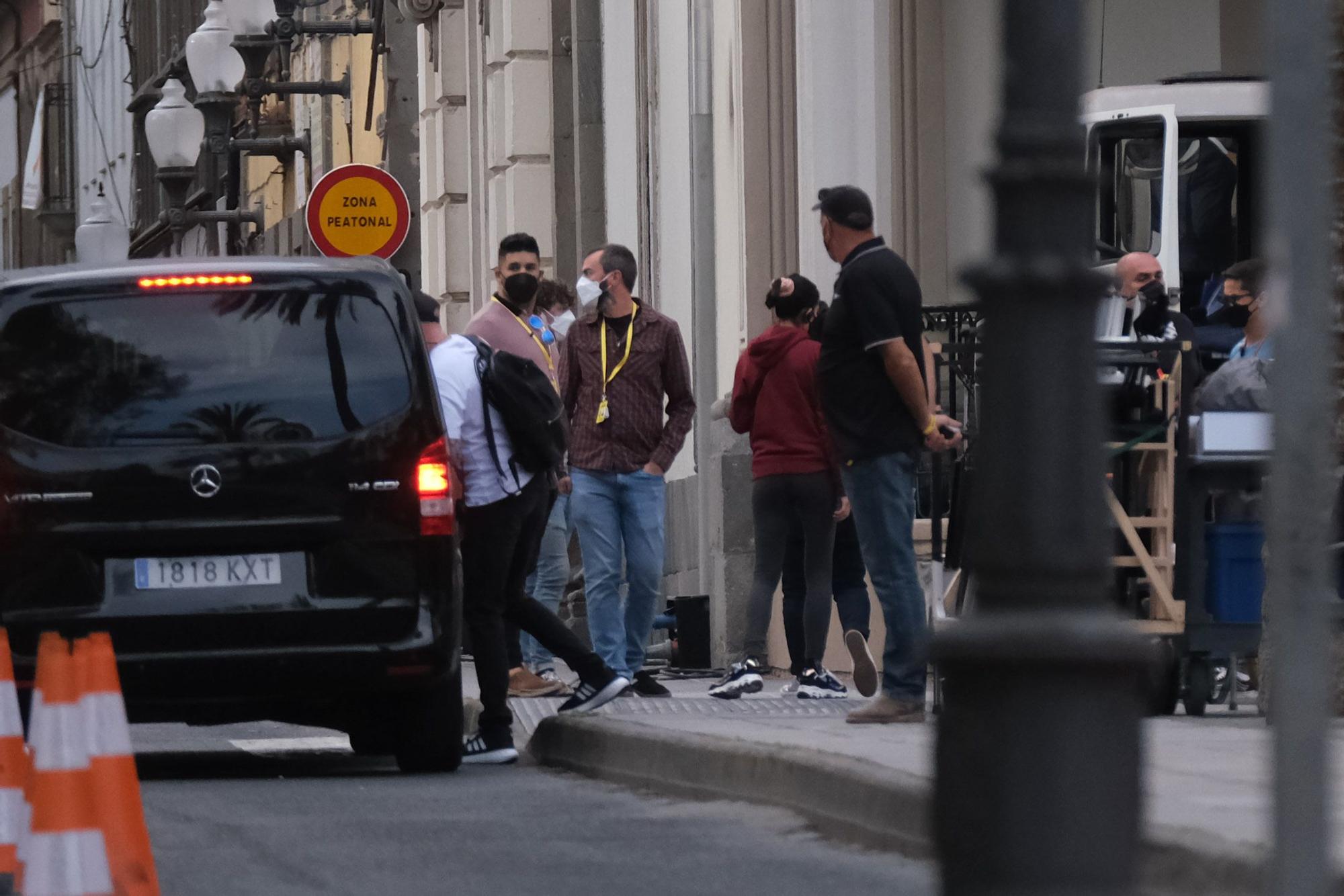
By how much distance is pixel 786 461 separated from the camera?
43.2 feet

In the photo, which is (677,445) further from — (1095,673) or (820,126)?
(1095,673)

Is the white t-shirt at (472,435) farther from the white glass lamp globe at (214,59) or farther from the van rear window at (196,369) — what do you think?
the white glass lamp globe at (214,59)

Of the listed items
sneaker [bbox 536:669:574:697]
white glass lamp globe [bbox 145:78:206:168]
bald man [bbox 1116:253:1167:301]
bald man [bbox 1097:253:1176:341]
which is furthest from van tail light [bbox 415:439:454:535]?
white glass lamp globe [bbox 145:78:206:168]

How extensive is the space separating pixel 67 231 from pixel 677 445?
4487 centimetres

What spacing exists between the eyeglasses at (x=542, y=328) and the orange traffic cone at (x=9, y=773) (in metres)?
6.87

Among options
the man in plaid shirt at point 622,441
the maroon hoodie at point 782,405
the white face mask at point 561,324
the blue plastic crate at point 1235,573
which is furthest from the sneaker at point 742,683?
the white face mask at point 561,324

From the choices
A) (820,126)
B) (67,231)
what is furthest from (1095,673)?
(67,231)

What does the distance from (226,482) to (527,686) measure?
4.26 m

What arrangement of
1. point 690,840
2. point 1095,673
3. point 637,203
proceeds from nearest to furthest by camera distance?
point 1095,673 < point 690,840 < point 637,203

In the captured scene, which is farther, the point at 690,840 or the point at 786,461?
the point at 786,461

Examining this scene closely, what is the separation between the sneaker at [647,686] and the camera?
535 inches

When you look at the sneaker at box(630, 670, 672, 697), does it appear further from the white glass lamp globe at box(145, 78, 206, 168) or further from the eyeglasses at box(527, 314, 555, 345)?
the white glass lamp globe at box(145, 78, 206, 168)

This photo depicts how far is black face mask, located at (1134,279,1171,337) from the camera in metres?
13.5

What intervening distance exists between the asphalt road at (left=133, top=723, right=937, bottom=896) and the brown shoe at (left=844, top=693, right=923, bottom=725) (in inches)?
39.6
